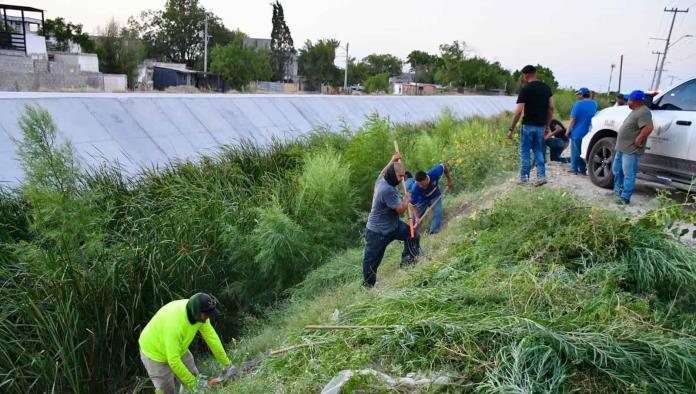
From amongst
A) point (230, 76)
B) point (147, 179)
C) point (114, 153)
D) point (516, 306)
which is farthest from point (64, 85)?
point (516, 306)

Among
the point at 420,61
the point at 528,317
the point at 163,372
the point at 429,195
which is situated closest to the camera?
the point at 528,317

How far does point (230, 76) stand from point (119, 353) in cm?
4462

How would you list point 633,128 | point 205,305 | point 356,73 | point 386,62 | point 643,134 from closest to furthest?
point 205,305 → point 643,134 → point 633,128 → point 356,73 → point 386,62

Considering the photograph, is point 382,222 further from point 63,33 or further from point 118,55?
point 63,33

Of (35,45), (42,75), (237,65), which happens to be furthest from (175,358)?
(237,65)

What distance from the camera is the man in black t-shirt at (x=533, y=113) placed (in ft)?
24.3

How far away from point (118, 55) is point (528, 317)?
4951 centimetres

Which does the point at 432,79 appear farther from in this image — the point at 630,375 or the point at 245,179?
the point at 630,375

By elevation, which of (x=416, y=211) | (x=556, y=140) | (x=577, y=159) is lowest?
(x=416, y=211)

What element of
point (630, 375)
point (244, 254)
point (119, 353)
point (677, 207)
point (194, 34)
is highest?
point (194, 34)

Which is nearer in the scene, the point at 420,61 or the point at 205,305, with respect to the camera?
the point at 205,305

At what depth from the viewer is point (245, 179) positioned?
→ 9211 mm

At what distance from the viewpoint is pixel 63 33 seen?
51250mm

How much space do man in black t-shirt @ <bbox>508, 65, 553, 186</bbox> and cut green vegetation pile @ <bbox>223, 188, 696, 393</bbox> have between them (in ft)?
7.62
